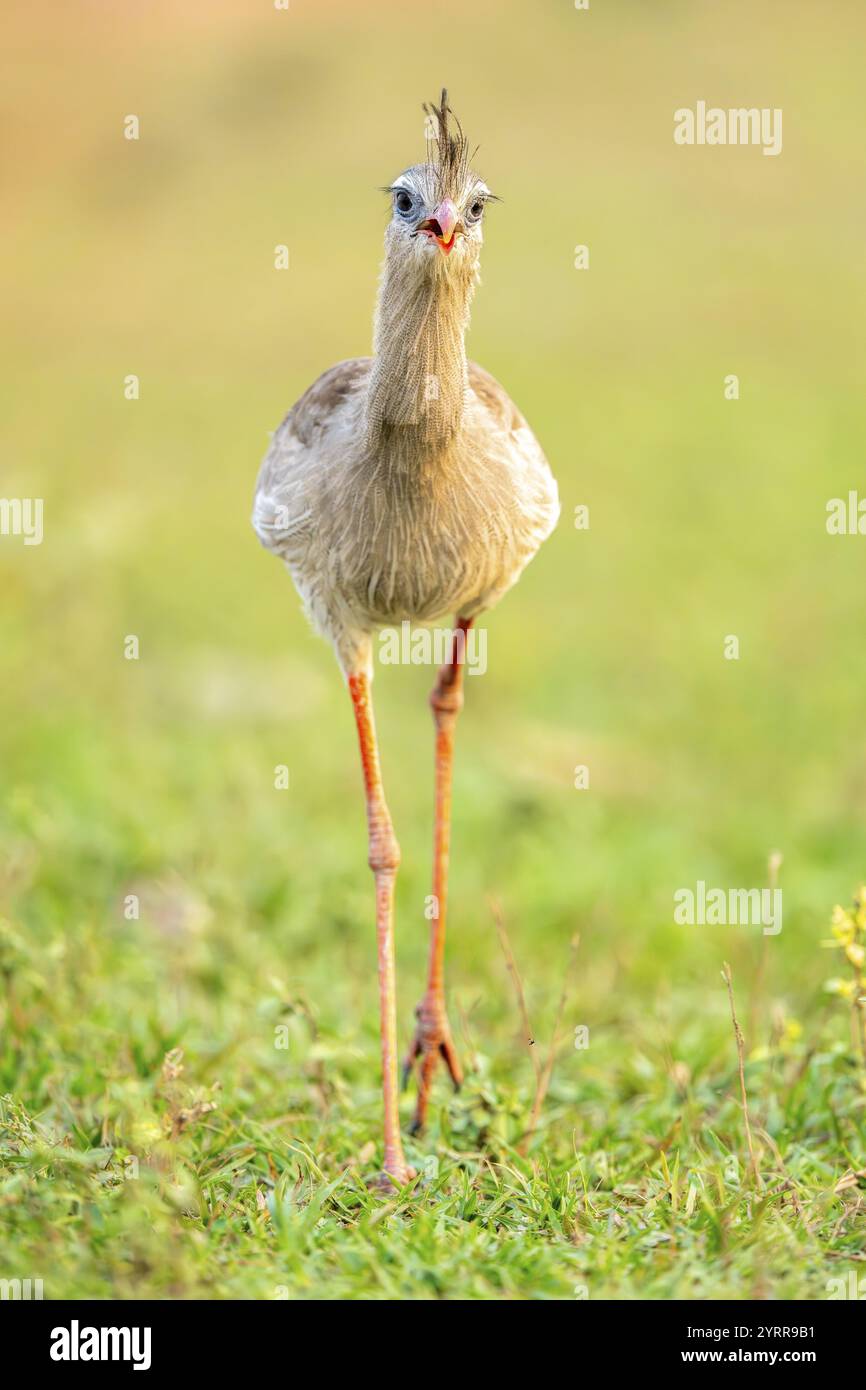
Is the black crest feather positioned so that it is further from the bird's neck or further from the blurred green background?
the blurred green background

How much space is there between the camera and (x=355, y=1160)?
3668 millimetres

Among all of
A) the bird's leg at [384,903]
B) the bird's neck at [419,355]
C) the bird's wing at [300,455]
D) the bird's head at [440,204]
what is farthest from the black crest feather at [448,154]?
the bird's leg at [384,903]

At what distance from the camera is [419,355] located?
3213 mm

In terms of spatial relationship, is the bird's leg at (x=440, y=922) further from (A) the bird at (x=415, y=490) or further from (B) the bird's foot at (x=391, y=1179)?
(B) the bird's foot at (x=391, y=1179)

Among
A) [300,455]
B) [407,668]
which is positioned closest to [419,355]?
[300,455]

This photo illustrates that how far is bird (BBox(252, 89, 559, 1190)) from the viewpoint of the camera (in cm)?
315

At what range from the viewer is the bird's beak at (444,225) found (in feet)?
9.87

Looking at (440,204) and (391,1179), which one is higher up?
(440,204)

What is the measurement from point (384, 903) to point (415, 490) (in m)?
1.12

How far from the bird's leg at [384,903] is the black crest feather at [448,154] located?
1.26m

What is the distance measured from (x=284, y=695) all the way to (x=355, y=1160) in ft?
15.3

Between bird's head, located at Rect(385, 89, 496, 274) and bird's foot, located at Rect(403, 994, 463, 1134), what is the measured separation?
6.37 ft

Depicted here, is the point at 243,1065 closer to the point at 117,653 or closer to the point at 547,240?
the point at 117,653

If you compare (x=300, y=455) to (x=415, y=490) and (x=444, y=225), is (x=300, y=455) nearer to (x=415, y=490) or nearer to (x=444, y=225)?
(x=415, y=490)
